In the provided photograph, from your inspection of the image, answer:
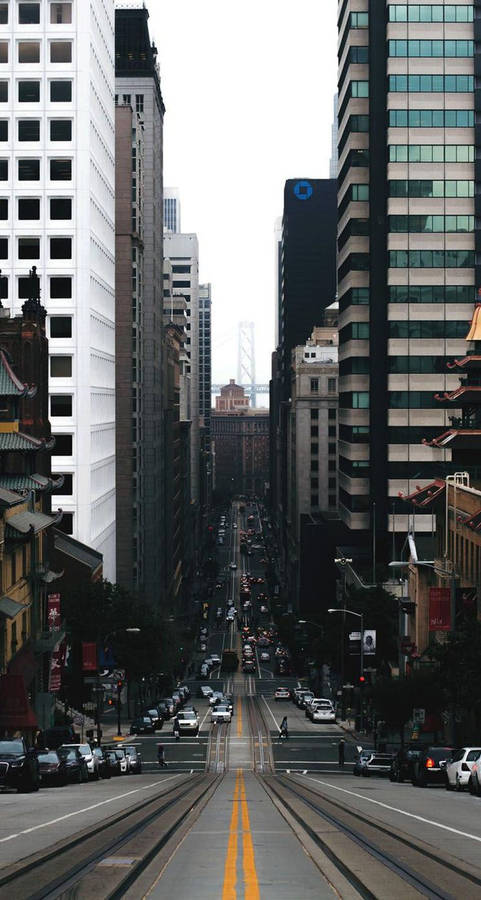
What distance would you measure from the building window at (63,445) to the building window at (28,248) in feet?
41.8

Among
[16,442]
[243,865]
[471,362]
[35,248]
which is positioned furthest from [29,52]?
[243,865]

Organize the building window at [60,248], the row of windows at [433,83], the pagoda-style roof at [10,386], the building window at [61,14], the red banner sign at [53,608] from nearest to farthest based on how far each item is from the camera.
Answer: the pagoda-style roof at [10,386] < the red banner sign at [53,608] < the building window at [60,248] < the building window at [61,14] < the row of windows at [433,83]

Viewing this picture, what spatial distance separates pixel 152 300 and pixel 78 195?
→ 241 feet

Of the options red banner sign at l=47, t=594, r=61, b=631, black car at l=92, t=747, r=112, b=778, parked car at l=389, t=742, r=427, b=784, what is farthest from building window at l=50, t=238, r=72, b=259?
parked car at l=389, t=742, r=427, b=784

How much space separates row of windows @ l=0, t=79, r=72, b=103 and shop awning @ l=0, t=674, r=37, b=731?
49831mm

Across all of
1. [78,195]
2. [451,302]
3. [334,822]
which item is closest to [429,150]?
[451,302]

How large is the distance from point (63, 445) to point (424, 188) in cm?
4275

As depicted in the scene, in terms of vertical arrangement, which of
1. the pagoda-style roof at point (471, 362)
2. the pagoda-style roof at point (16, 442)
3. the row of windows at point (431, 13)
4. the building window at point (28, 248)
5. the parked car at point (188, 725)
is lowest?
the parked car at point (188, 725)

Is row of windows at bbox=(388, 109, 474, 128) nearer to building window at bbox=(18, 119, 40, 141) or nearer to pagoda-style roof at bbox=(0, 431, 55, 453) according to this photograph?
building window at bbox=(18, 119, 40, 141)

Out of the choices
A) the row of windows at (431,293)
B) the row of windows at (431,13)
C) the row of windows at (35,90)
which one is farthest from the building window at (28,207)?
the row of windows at (431,13)

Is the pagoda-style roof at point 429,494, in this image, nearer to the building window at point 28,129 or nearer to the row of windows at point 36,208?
the row of windows at point 36,208

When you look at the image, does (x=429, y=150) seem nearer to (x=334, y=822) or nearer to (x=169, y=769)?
(x=169, y=769)

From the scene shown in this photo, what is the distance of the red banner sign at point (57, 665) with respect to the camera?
70.2 m

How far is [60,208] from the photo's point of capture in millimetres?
91750
